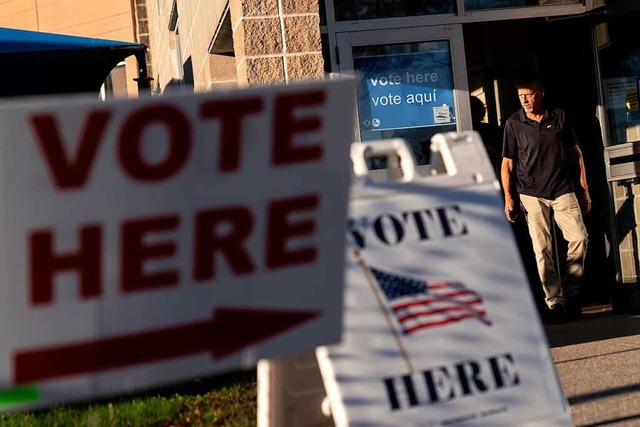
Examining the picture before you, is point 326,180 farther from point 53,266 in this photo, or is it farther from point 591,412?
point 591,412

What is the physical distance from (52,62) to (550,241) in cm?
388

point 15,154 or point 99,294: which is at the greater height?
point 15,154

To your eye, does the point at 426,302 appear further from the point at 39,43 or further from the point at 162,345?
the point at 39,43

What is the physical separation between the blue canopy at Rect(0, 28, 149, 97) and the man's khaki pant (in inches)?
127

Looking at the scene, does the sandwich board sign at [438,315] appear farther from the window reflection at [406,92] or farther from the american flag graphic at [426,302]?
the window reflection at [406,92]

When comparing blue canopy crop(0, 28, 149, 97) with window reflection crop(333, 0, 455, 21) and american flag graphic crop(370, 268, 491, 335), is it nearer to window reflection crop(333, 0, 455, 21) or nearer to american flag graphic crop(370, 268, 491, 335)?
window reflection crop(333, 0, 455, 21)

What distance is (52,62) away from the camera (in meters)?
→ 6.93

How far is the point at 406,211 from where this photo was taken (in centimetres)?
353

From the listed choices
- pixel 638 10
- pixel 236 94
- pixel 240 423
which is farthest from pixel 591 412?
pixel 638 10

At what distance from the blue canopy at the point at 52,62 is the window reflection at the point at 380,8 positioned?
4.90 ft

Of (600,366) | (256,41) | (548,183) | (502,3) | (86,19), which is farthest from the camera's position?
(86,19)

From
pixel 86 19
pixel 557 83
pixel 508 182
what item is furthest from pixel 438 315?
pixel 86 19

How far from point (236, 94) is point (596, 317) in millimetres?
7132

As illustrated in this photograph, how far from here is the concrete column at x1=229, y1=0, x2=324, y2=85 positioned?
7.22m
